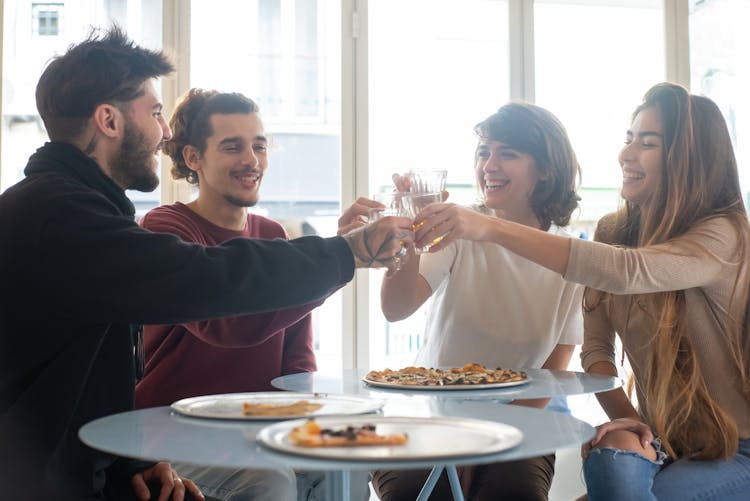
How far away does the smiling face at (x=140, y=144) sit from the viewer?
1686 mm

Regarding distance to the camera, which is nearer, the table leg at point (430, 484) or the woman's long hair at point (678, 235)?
the table leg at point (430, 484)

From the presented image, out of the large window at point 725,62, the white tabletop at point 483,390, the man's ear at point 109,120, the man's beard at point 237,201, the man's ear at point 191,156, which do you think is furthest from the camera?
the large window at point 725,62

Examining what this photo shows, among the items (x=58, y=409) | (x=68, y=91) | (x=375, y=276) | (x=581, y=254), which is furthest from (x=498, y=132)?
(x=58, y=409)

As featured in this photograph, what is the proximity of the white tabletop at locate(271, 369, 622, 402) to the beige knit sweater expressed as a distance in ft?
0.68

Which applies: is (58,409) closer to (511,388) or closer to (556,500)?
(511,388)

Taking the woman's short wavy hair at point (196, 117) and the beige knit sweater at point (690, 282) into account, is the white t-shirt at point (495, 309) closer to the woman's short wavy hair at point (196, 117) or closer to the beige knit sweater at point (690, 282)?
the beige knit sweater at point (690, 282)

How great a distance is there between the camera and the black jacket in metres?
1.33

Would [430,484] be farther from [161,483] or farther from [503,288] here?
[503,288]

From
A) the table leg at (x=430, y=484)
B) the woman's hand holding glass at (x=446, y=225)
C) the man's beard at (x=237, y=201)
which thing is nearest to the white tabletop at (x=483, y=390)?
the table leg at (x=430, y=484)

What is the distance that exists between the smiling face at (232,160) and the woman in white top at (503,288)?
491mm

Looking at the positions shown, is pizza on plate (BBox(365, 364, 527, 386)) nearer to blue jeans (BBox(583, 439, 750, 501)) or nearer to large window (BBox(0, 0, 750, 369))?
blue jeans (BBox(583, 439, 750, 501))

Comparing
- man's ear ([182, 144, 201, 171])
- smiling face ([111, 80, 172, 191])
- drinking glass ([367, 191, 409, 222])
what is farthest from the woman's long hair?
man's ear ([182, 144, 201, 171])

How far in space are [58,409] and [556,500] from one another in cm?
242

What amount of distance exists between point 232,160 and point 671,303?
4.18ft
